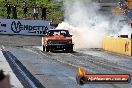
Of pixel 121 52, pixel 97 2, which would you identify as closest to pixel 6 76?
pixel 121 52

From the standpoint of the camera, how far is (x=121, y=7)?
184 ft

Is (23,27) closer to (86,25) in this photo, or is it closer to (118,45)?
(86,25)

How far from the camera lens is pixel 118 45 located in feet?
107

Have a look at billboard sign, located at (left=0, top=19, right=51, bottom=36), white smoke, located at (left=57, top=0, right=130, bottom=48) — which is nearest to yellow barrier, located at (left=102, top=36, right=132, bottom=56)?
white smoke, located at (left=57, top=0, right=130, bottom=48)

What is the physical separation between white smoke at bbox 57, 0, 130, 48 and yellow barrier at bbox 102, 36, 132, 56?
2.58 meters

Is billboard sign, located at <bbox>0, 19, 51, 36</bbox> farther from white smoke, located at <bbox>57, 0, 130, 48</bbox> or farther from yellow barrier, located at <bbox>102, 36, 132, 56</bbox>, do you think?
yellow barrier, located at <bbox>102, 36, 132, 56</bbox>

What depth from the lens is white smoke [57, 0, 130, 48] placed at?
39625mm

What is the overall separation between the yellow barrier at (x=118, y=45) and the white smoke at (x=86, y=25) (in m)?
2.58

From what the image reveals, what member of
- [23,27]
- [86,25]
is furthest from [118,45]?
[23,27]

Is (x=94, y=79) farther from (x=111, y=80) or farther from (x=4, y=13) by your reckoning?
(x=4, y=13)

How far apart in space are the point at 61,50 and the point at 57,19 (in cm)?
2648

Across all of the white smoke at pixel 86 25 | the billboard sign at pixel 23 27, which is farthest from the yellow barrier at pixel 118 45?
the billboard sign at pixel 23 27

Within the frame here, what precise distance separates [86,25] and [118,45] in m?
15.4

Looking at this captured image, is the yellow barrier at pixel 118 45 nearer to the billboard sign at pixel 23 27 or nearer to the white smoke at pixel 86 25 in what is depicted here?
the white smoke at pixel 86 25
